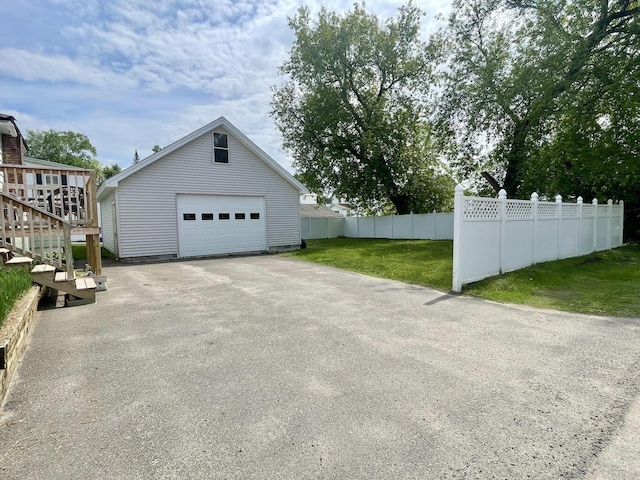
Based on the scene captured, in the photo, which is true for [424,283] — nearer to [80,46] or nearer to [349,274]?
[349,274]

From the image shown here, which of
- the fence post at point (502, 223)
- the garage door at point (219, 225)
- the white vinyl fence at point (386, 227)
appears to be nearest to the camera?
the fence post at point (502, 223)

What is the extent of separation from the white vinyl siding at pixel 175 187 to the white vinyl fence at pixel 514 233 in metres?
9.70

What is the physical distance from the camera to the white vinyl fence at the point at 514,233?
6930 millimetres

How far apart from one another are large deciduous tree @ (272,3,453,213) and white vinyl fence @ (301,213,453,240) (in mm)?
1840

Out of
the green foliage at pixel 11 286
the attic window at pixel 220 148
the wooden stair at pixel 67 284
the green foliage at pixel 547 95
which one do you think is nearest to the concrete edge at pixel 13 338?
the green foliage at pixel 11 286

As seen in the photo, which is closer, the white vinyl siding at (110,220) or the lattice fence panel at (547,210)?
the lattice fence panel at (547,210)

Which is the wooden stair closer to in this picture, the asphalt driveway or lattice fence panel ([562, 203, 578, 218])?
the asphalt driveway

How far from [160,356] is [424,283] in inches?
A: 230

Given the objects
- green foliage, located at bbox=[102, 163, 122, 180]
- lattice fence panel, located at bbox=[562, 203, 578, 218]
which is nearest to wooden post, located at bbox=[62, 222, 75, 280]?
lattice fence panel, located at bbox=[562, 203, 578, 218]

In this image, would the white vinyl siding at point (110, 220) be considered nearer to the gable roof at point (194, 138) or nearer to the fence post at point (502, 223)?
the gable roof at point (194, 138)

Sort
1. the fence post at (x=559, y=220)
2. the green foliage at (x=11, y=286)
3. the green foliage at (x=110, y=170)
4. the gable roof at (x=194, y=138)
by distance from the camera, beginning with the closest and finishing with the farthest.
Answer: the green foliage at (x=11, y=286)
the fence post at (x=559, y=220)
the gable roof at (x=194, y=138)
the green foliage at (x=110, y=170)

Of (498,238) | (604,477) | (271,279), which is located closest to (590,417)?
(604,477)

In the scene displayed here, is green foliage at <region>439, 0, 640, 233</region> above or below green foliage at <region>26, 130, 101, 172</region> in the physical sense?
below

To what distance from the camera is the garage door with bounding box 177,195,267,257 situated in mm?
13188
